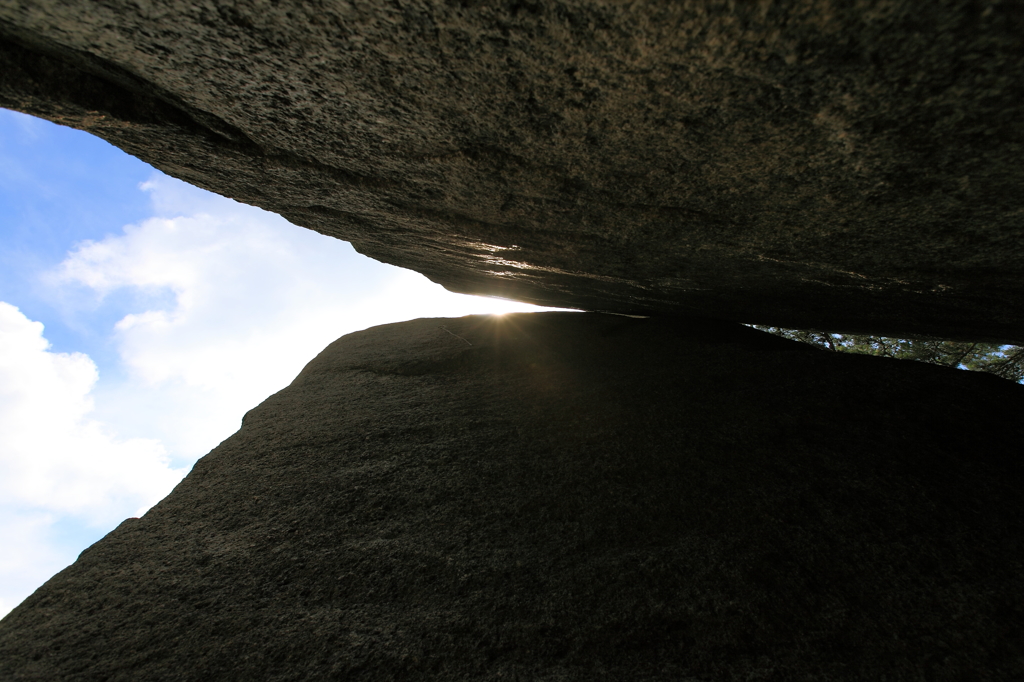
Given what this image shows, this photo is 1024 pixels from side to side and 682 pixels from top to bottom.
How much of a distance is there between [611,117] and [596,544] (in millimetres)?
2314

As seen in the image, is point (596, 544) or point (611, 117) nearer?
point (611, 117)

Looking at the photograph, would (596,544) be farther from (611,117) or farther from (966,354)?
(966,354)

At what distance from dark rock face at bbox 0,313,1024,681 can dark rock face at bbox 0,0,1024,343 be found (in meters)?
1.27

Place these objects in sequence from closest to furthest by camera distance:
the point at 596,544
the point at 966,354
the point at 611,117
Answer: the point at 611,117, the point at 596,544, the point at 966,354

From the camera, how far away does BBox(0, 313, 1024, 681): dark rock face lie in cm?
228

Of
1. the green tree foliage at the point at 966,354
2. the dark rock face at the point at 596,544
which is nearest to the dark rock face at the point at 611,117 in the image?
the dark rock face at the point at 596,544

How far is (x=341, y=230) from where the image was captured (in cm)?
452

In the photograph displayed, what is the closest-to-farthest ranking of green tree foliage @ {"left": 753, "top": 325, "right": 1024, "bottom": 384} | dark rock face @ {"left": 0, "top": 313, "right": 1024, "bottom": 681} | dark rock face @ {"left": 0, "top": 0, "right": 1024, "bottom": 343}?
dark rock face @ {"left": 0, "top": 0, "right": 1024, "bottom": 343}
dark rock face @ {"left": 0, "top": 313, "right": 1024, "bottom": 681}
green tree foliage @ {"left": 753, "top": 325, "right": 1024, "bottom": 384}

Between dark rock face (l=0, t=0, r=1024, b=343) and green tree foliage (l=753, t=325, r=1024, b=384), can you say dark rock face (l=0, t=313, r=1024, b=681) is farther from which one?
green tree foliage (l=753, t=325, r=1024, b=384)

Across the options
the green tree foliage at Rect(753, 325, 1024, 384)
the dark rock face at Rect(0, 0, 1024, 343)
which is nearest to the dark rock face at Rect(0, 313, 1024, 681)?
the dark rock face at Rect(0, 0, 1024, 343)

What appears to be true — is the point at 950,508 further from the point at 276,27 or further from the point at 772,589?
the point at 276,27

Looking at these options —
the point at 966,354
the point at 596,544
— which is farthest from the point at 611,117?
the point at 966,354

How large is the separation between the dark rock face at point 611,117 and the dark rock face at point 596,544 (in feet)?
4.18

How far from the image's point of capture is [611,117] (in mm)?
2293
